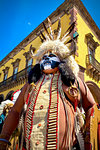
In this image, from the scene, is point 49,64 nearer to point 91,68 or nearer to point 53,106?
point 53,106

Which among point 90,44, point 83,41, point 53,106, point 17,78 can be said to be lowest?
point 53,106

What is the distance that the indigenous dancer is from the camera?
3.99ft

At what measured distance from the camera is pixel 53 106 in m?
1.34

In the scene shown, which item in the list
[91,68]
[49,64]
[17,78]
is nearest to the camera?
[49,64]

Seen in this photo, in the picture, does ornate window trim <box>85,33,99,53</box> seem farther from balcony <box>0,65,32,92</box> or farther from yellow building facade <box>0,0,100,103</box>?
balcony <box>0,65,32,92</box>

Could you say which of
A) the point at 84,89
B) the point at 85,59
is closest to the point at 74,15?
the point at 85,59

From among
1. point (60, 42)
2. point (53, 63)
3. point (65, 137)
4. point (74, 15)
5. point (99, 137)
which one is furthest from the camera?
point (74, 15)

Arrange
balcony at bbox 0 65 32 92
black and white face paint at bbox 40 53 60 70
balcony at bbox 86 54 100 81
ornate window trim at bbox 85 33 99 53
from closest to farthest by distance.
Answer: black and white face paint at bbox 40 53 60 70
balcony at bbox 86 54 100 81
ornate window trim at bbox 85 33 99 53
balcony at bbox 0 65 32 92

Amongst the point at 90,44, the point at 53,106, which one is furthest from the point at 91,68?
the point at 53,106

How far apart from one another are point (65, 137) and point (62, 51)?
108cm

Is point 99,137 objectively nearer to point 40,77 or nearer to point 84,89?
point 84,89

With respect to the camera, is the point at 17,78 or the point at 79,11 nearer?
the point at 79,11

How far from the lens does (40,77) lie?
179 centimetres

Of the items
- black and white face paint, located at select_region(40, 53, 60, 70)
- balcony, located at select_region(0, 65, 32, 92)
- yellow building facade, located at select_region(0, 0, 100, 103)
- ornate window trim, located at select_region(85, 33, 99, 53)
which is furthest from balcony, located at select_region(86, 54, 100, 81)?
black and white face paint, located at select_region(40, 53, 60, 70)
